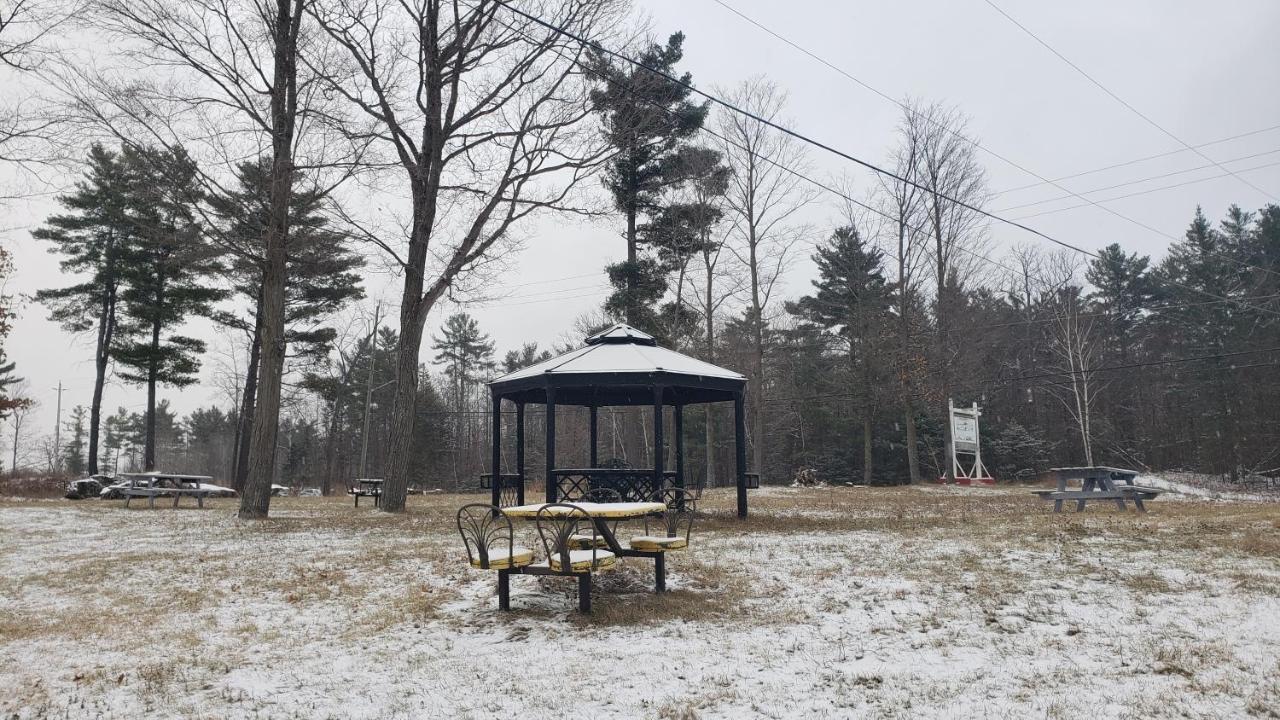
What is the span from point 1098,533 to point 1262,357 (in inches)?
1026

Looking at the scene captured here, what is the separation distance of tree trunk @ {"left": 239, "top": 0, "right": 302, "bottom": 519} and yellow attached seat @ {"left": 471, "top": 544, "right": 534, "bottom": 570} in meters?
8.34

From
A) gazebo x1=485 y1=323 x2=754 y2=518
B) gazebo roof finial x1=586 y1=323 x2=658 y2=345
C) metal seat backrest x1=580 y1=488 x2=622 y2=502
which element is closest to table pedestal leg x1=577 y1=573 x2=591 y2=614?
gazebo x1=485 y1=323 x2=754 y2=518

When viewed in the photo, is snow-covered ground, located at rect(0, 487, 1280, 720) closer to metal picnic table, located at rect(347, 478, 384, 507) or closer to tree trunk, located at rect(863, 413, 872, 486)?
metal picnic table, located at rect(347, 478, 384, 507)

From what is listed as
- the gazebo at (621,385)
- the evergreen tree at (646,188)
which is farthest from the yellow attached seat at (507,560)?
the evergreen tree at (646,188)

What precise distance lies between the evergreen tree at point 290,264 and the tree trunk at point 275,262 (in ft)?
0.88

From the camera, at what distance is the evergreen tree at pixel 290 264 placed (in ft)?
41.0

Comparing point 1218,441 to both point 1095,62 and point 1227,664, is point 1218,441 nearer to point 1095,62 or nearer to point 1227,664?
point 1095,62

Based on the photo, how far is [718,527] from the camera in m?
10.4

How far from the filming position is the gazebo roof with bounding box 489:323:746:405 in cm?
1014

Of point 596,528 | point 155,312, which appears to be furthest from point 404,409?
point 155,312

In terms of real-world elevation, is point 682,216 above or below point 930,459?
above

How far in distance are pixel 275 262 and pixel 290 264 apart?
12.8 meters

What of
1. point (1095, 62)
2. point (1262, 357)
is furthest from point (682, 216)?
point (1262, 357)

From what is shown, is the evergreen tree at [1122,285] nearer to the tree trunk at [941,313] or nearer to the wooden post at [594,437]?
the tree trunk at [941,313]
